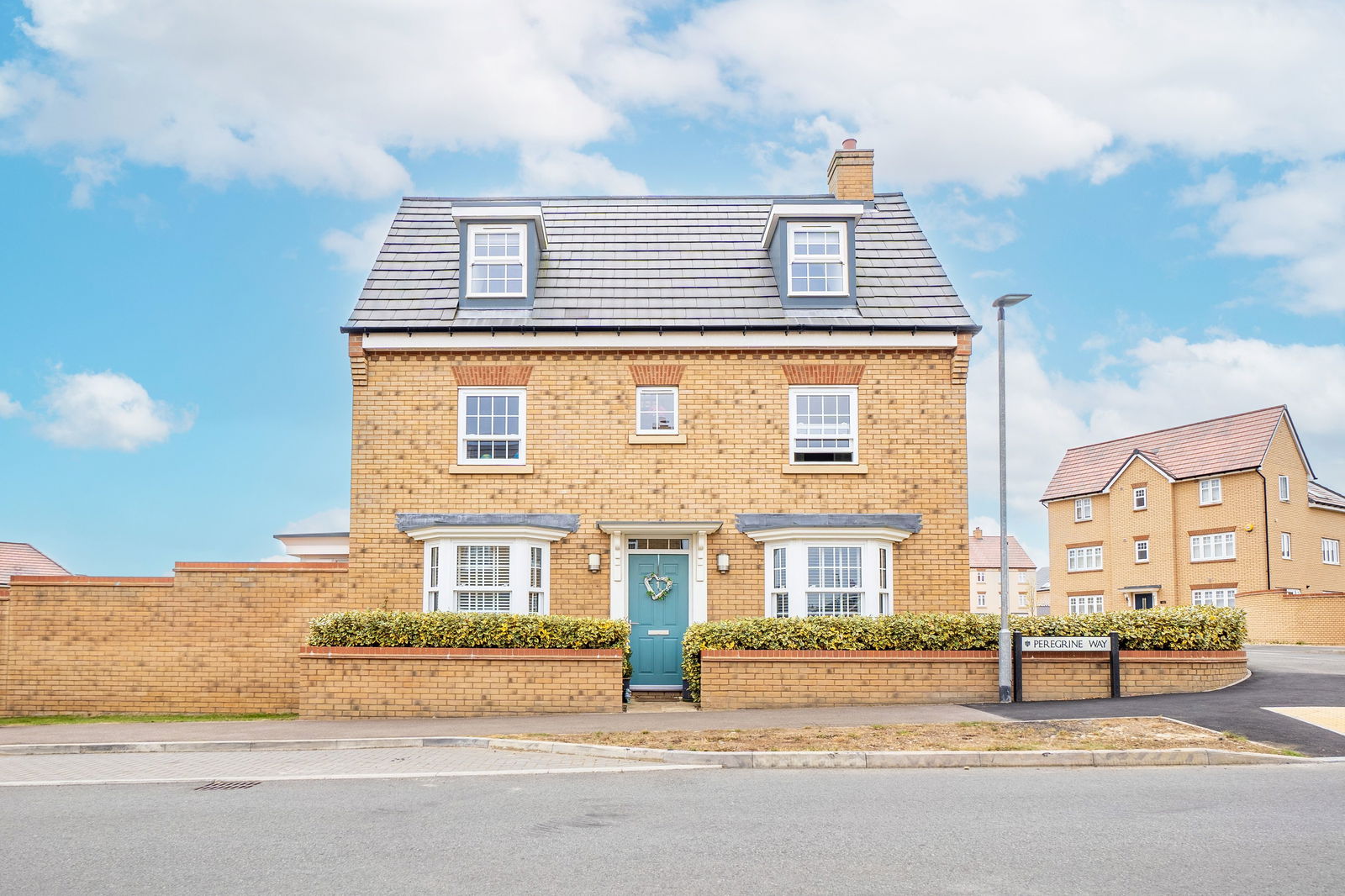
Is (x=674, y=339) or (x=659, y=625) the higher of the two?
(x=674, y=339)

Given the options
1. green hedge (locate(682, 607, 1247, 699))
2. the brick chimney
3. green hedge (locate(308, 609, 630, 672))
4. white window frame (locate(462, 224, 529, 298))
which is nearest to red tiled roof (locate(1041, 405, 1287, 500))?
the brick chimney

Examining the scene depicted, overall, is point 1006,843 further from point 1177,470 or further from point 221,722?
point 1177,470

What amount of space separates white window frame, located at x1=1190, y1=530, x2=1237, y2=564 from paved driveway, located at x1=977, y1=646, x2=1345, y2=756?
90.5 ft

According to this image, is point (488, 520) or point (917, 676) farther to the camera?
point (488, 520)

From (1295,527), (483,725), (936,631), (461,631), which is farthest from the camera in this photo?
(1295,527)

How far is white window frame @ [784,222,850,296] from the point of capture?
20.1 m

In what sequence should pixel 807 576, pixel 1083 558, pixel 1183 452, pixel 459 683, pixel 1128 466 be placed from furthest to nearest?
pixel 1083 558 < pixel 1128 466 < pixel 1183 452 < pixel 807 576 < pixel 459 683

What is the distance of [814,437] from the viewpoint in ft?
63.1

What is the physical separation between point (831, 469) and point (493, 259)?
7373 millimetres

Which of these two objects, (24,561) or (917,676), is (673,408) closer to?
(917,676)

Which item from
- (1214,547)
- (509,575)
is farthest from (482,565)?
(1214,547)

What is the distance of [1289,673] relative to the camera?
61.5 ft

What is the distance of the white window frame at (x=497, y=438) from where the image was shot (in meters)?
19.1

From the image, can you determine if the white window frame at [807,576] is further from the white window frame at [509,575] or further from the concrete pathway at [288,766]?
the concrete pathway at [288,766]
